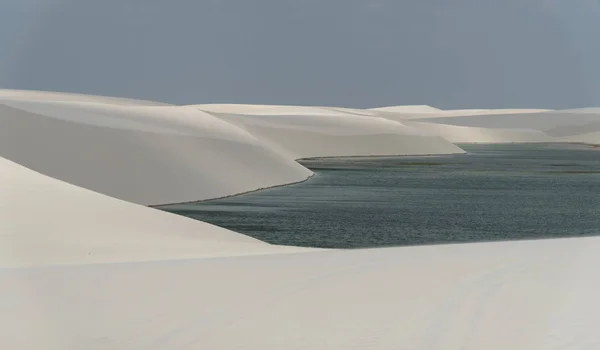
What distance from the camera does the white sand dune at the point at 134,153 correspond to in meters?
35.4

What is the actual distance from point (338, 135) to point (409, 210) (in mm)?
58602

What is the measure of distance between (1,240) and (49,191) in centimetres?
539

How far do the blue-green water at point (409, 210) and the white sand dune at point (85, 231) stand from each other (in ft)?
11.1

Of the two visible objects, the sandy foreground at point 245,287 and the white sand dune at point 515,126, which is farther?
the white sand dune at point 515,126

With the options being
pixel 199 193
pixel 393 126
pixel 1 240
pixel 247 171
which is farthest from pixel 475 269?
pixel 393 126

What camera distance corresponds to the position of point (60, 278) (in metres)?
11.3

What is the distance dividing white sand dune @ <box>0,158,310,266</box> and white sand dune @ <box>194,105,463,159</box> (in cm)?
5992

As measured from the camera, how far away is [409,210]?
98.2 ft

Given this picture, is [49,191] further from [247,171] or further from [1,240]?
[247,171]

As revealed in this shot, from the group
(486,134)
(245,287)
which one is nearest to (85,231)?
(245,287)

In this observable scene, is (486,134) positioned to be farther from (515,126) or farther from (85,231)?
(85,231)

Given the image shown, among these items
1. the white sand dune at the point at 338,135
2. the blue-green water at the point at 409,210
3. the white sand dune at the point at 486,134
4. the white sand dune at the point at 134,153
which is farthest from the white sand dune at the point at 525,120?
the blue-green water at the point at 409,210

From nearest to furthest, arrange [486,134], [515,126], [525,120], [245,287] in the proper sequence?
[245,287] < [486,134] < [515,126] < [525,120]

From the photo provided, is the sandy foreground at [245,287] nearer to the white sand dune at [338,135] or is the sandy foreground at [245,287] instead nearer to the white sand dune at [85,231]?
the white sand dune at [85,231]
